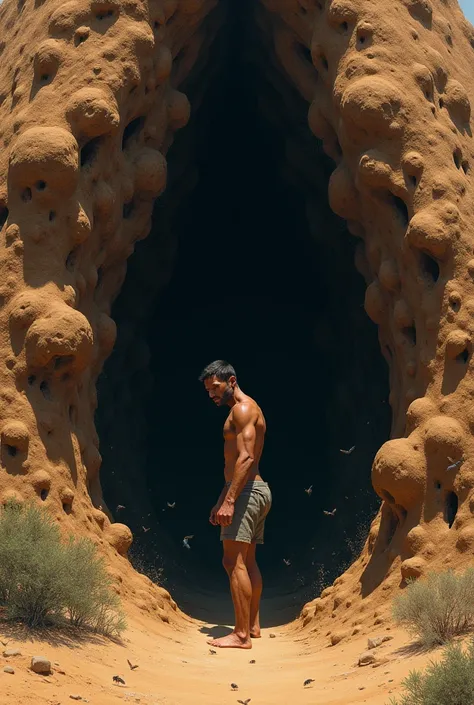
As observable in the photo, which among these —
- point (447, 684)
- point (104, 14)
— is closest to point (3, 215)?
point (104, 14)

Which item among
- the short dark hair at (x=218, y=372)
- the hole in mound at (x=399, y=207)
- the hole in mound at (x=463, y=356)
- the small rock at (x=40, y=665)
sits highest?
the hole in mound at (x=399, y=207)

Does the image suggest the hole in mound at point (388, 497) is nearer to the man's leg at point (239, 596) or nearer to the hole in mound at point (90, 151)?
the man's leg at point (239, 596)

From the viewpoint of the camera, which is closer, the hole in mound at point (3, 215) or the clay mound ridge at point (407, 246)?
the clay mound ridge at point (407, 246)

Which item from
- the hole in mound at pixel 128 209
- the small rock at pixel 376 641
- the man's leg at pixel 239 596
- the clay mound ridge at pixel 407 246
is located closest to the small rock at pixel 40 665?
the small rock at pixel 376 641

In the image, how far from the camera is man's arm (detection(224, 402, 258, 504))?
7840 millimetres

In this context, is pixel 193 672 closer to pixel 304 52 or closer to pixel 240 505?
pixel 240 505

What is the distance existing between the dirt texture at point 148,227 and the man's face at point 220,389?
1.01 metres

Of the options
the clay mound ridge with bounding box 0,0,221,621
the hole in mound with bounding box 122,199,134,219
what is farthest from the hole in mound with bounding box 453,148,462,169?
the hole in mound with bounding box 122,199,134,219

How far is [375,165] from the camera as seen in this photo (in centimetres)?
888

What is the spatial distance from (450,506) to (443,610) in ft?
6.55

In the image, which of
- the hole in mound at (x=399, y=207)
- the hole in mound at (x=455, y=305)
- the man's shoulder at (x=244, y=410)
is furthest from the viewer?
the hole in mound at (x=399, y=207)

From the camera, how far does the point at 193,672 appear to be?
6.52 meters

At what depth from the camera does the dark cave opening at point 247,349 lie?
1254 cm

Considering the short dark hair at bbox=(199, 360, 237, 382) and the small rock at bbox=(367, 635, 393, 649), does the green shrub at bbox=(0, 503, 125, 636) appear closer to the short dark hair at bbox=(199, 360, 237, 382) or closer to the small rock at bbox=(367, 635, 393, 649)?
the small rock at bbox=(367, 635, 393, 649)
